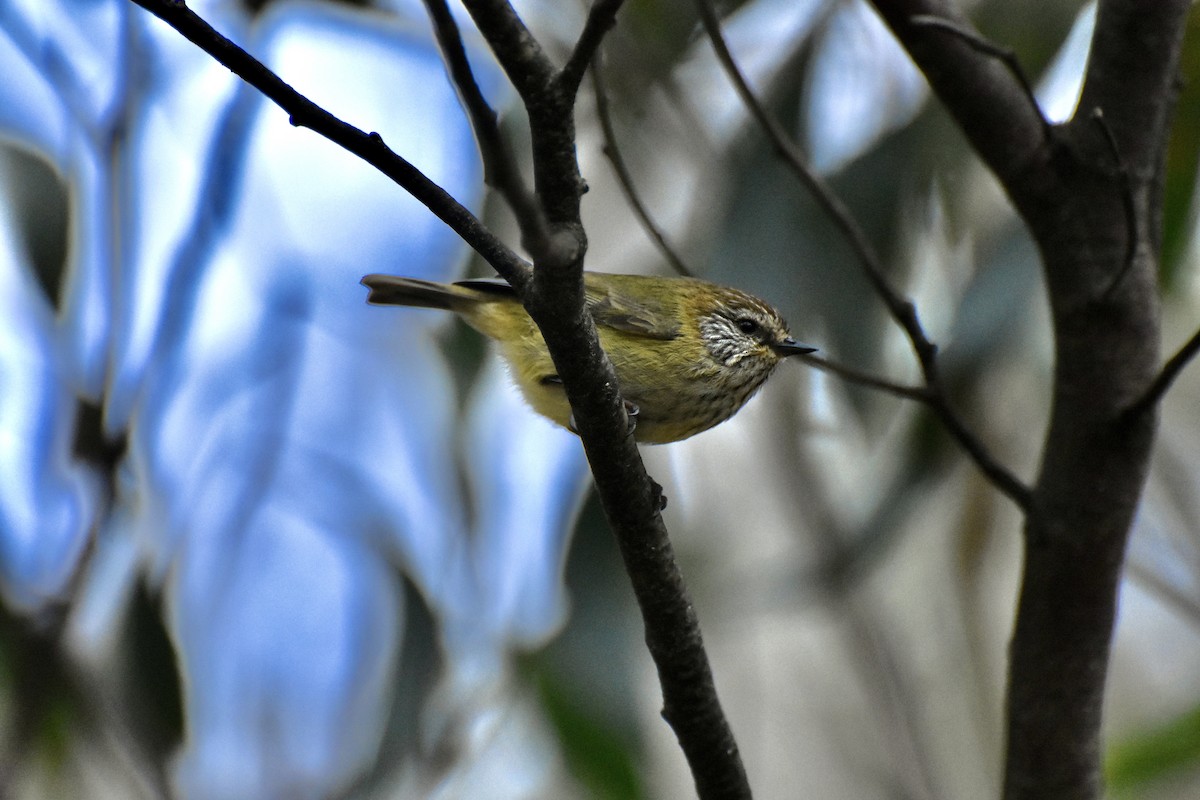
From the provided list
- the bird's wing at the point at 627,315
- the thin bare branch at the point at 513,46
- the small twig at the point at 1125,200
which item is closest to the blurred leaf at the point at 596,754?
the bird's wing at the point at 627,315

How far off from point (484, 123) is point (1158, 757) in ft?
9.55

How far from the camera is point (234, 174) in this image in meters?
3.42

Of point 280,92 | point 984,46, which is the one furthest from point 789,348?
point 280,92

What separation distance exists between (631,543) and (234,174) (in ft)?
6.42

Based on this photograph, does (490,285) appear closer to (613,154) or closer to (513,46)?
(613,154)

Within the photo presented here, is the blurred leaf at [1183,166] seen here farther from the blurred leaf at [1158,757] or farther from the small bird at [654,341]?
the blurred leaf at [1158,757]

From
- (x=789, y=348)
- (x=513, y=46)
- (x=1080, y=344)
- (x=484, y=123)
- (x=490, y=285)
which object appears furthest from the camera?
A: (x=789, y=348)

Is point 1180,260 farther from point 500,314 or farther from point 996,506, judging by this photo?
point 500,314

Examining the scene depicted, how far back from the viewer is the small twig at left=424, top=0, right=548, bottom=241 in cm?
125

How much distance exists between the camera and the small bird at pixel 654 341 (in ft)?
10.8

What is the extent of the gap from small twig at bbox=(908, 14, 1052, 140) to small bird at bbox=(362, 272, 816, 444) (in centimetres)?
120

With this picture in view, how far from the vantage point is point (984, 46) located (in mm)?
2318

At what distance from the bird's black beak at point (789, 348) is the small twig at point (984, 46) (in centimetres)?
125

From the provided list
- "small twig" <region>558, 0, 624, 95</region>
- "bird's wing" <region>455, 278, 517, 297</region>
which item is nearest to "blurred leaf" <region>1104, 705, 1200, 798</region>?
"bird's wing" <region>455, 278, 517, 297</region>
